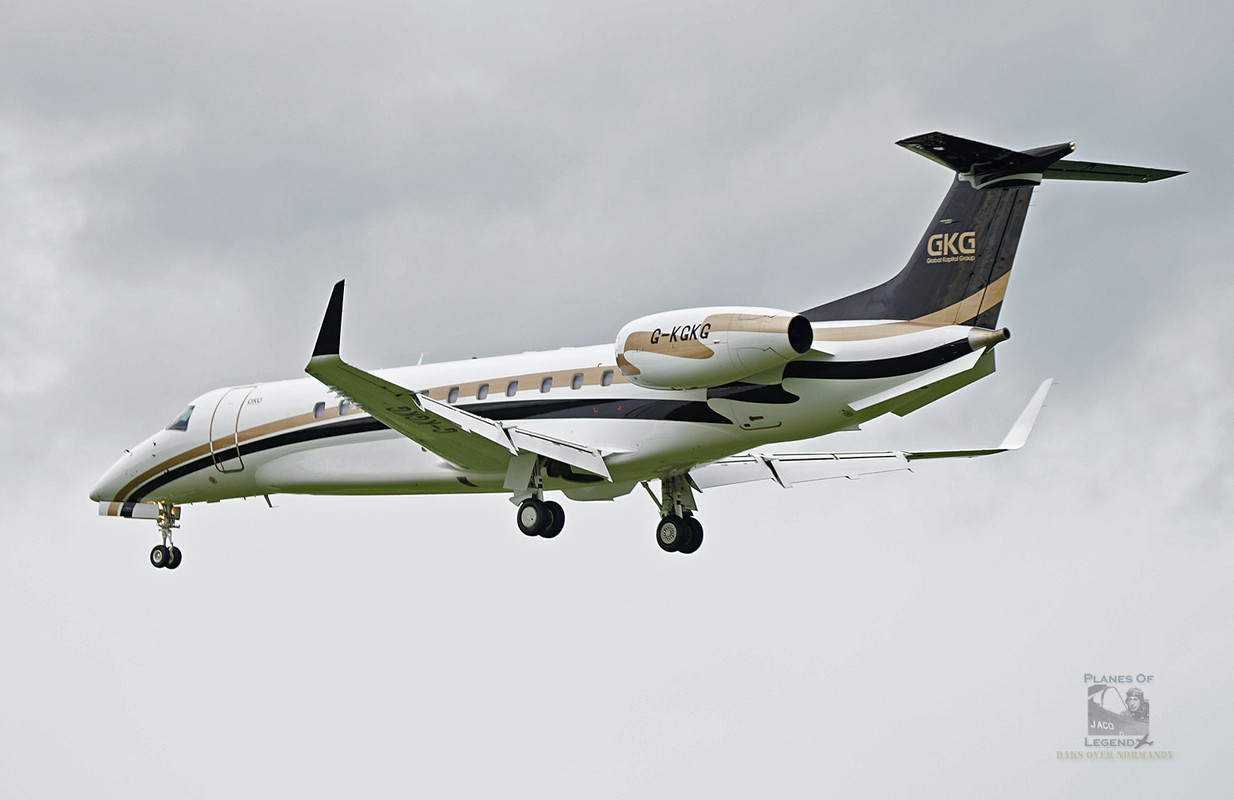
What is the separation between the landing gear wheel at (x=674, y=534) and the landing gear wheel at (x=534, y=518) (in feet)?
9.04

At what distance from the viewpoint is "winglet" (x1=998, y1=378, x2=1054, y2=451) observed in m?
24.3

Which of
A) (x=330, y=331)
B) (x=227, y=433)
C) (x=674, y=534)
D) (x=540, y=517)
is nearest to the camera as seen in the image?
(x=330, y=331)

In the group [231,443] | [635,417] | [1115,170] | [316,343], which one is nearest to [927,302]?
[1115,170]

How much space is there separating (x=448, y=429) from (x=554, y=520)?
7.32 feet

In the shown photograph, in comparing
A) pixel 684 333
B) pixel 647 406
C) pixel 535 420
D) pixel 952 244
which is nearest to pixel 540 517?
pixel 535 420

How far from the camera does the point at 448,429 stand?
75.9 ft

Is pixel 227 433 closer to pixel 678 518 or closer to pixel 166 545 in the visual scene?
pixel 166 545

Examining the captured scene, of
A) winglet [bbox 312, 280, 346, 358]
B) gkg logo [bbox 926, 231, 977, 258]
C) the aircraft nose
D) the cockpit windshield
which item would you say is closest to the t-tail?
gkg logo [bbox 926, 231, 977, 258]

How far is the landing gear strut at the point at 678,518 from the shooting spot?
25.8 m

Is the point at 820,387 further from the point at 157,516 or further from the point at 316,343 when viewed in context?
the point at 157,516

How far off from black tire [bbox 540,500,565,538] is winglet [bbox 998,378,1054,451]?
283 inches

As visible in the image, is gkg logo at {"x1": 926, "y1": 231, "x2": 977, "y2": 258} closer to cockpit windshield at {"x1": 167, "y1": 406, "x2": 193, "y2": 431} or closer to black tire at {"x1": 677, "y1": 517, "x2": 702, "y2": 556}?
black tire at {"x1": 677, "y1": 517, "x2": 702, "y2": 556}

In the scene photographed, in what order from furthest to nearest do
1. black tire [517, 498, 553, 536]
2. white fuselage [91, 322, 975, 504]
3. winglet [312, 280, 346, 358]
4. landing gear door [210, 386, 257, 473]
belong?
landing gear door [210, 386, 257, 473], black tire [517, 498, 553, 536], white fuselage [91, 322, 975, 504], winglet [312, 280, 346, 358]

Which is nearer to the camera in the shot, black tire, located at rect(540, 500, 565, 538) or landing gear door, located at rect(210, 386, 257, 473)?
black tire, located at rect(540, 500, 565, 538)
